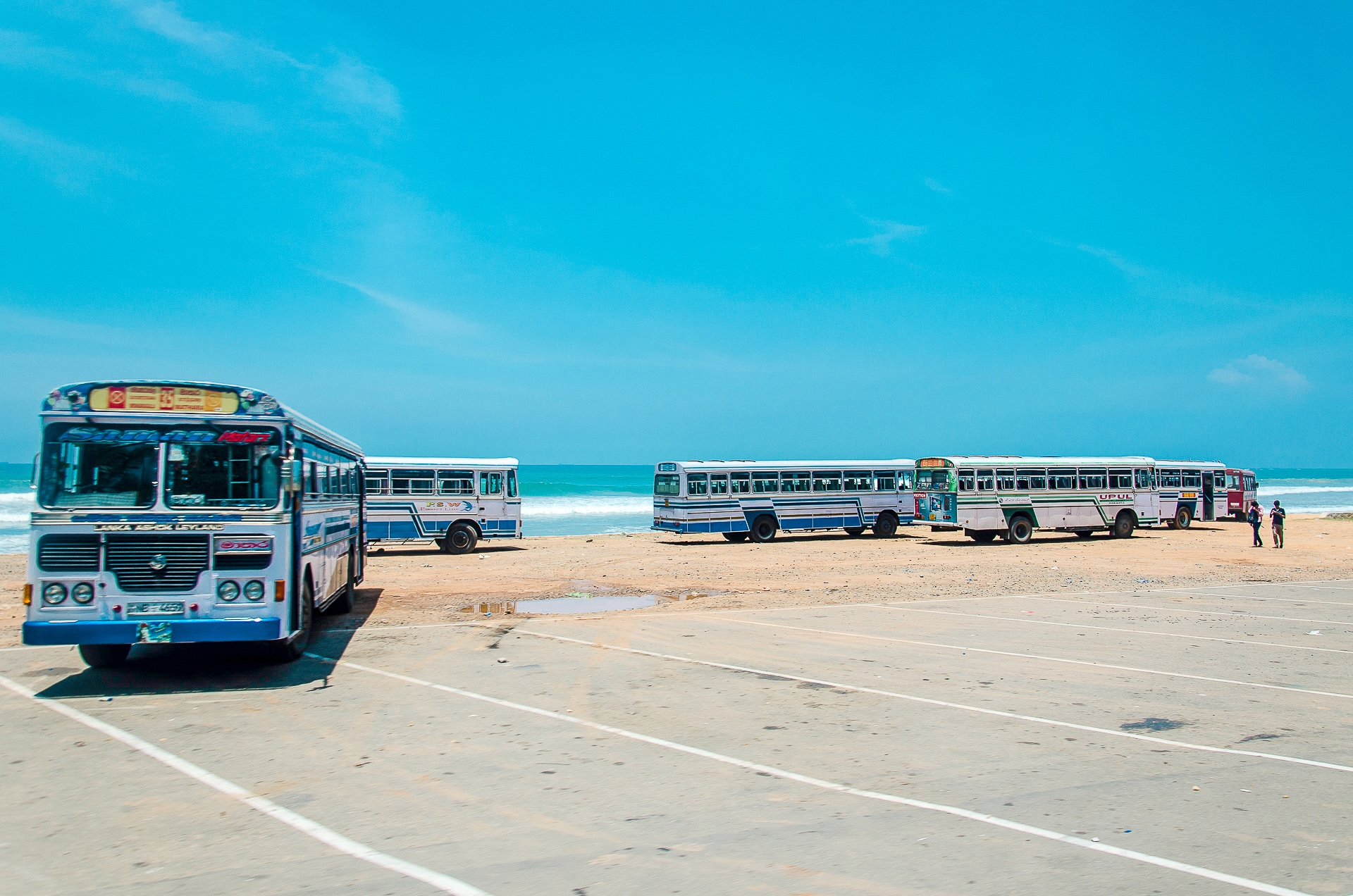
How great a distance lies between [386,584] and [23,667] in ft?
31.8

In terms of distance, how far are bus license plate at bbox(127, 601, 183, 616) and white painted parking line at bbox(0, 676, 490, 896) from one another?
1.00 metres

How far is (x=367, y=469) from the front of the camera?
90.2 feet

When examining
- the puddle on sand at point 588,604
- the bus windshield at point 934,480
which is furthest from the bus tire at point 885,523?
the puddle on sand at point 588,604

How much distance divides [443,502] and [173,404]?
19356mm

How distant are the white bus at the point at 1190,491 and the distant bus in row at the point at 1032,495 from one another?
7.07m

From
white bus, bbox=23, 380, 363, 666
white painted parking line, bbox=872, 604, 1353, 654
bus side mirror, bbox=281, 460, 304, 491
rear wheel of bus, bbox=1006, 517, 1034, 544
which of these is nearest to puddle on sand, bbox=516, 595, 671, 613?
white painted parking line, bbox=872, 604, 1353, 654

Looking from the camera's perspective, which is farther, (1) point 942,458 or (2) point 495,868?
(1) point 942,458

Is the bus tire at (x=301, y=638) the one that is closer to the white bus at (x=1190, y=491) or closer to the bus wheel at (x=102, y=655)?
the bus wheel at (x=102, y=655)

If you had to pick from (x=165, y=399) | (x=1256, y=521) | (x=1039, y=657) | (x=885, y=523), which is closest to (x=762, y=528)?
(x=885, y=523)

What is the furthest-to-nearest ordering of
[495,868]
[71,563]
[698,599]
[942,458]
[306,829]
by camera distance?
[942,458] < [698,599] < [71,563] < [306,829] < [495,868]

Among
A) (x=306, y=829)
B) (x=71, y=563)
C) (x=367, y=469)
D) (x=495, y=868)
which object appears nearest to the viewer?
(x=495, y=868)

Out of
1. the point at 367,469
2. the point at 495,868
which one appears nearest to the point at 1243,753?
the point at 495,868

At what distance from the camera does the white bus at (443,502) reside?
27656 mm

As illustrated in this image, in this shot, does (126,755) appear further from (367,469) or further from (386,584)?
(367,469)
